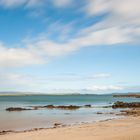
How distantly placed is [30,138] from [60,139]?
2363 mm

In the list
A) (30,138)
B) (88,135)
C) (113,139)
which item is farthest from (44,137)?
(113,139)

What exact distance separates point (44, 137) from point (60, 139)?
67.1 inches

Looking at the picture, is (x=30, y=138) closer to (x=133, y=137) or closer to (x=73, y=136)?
(x=73, y=136)

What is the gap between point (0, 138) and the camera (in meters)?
21.6

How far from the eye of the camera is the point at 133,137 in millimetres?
19344

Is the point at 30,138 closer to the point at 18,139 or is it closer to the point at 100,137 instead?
the point at 18,139

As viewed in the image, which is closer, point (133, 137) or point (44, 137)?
point (133, 137)

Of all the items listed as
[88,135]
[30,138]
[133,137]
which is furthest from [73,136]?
[133,137]

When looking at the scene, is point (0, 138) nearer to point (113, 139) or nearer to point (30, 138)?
point (30, 138)

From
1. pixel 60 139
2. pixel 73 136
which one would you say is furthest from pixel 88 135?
pixel 60 139

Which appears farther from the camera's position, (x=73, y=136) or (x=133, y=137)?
(x=73, y=136)

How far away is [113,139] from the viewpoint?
19078 mm

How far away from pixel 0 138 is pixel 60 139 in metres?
4.86

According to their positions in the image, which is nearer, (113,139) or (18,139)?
(113,139)
